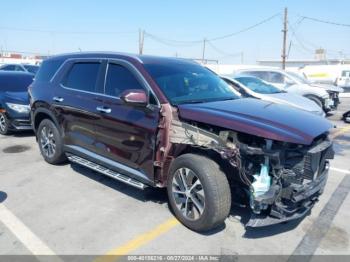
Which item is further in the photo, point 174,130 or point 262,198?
point 174,130

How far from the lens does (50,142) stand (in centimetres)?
580

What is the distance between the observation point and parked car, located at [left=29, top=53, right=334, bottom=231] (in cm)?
331

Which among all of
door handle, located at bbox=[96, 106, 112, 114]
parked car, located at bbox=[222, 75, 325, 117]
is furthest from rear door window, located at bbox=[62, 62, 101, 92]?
parked car, located at bbox=[222, 75, 325, 117]

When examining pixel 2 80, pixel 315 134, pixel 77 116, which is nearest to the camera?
pixel 315 134

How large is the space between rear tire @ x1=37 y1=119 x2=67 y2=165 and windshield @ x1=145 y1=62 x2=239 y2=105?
2.27 metres

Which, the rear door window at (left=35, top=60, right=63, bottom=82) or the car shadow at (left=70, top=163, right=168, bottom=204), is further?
the rear door window at (left=35, top=60, right=63, bottom=82)

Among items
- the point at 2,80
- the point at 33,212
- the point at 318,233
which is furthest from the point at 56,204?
the point at 2,80

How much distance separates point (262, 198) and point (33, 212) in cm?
276

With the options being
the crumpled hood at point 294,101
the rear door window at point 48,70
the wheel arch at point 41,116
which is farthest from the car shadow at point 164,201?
the crumpled hood at point 294,101

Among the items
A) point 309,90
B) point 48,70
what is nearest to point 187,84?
point 48,70

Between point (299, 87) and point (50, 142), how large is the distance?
32.3 feet

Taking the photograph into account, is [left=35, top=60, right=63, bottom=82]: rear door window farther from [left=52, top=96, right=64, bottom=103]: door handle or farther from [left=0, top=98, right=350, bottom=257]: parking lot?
[left=0, top=98, right=350, bottom=257]: parking lot

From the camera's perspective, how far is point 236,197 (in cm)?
396

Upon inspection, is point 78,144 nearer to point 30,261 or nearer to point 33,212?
point 33,212
